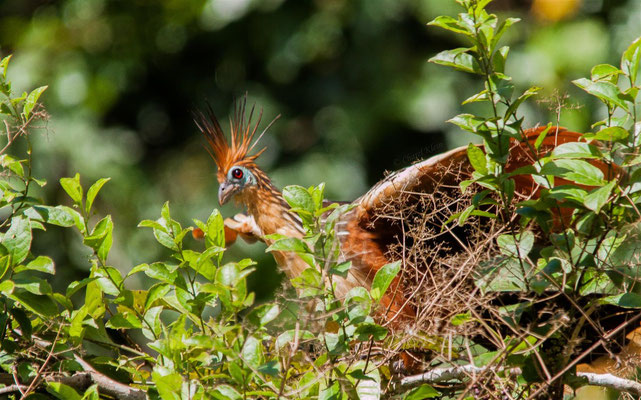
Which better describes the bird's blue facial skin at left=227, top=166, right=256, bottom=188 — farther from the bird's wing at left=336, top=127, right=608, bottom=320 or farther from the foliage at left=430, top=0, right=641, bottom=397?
Result: the foliage at left=430, top=0, right=641, bottom=397

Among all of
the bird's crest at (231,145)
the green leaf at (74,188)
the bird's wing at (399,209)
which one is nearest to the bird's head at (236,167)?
the bird's crest at (231,145)

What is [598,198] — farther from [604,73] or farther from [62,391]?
[62,391]

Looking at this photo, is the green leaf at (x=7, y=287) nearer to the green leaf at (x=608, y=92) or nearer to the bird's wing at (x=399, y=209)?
the bird's wing at (x=399, y=209)

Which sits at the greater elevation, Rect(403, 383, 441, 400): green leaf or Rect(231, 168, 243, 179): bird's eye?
Rect(403, 383, 441, 400): green leaf

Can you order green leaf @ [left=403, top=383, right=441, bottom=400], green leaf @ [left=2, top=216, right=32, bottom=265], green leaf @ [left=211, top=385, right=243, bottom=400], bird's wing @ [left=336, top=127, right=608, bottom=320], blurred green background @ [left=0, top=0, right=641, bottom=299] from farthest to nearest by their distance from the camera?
blurred green background @ [left=0, top=0, right=641, bottom=299] → bird's wing @ [left=336, top=127, right=608, bottom=320] → green leaf @ [left=2, top=216, right=32, bottom=265] → green leaf @ [left=403, top=383, right=441, bottom=400] → green leaf @ [left=211, top=385, right=243, bottom=400]

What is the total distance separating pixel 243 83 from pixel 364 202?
2.28 m

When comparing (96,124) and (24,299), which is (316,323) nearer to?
(24,299)

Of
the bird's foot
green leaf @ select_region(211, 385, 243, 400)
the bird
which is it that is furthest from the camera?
the bird's foot

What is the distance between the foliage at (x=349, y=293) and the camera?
1.04m

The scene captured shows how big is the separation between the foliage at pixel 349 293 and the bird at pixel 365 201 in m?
0.06

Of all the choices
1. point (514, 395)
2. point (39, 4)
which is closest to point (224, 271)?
point (514, 395)

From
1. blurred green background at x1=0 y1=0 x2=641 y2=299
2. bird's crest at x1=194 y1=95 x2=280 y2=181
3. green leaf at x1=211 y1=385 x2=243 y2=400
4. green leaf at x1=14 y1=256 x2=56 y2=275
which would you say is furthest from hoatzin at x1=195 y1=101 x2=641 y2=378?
blurred green background at x1=0 y1=0 x2=641 y2=299

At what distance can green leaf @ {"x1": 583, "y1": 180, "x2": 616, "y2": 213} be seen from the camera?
994mm

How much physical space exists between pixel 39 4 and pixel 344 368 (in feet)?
13.9
